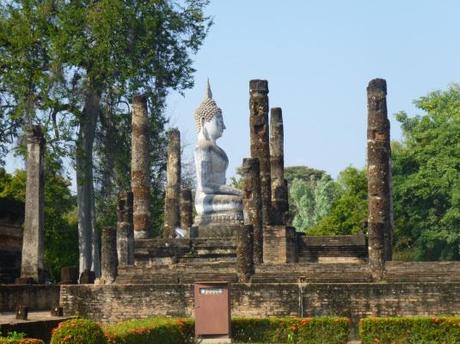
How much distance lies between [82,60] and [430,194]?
12597 mm

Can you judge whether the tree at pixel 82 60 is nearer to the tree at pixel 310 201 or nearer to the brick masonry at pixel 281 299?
the brick masonry at pixel 281 299

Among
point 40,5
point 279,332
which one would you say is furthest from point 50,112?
point 279,332

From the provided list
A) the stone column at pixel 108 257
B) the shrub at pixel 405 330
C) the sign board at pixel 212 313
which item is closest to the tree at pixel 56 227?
the stone column at pixel 108 257

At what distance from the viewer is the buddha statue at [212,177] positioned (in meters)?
30.5

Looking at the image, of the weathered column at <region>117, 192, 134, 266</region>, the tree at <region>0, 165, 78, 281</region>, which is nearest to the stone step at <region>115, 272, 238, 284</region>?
the weathered column at <region>117, 192, 134, 266</region>

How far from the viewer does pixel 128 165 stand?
3678 cm

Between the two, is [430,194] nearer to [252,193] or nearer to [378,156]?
[378,156]

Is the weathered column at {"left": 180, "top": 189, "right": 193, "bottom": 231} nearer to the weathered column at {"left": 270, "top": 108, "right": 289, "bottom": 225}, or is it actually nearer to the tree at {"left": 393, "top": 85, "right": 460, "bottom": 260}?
the weathered column at {"left": 270, "top": 108, "right": 289, "bottom": 225}

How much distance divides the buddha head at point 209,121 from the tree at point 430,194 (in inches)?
304

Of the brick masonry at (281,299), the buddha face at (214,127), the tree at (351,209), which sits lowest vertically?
the brick masonry at (281,299)

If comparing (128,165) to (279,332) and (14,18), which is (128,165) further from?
(279,332)

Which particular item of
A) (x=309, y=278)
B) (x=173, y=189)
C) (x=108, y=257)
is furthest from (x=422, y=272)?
(x=173, y=189)

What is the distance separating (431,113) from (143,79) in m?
16.8

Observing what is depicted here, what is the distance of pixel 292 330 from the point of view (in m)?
18.5
